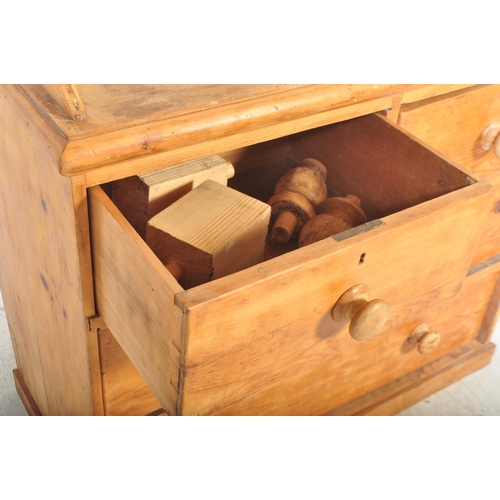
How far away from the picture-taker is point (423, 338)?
1.14 meters

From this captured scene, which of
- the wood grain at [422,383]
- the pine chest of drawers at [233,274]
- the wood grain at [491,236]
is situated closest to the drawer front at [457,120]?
the pine chest of drawers at [233,274]

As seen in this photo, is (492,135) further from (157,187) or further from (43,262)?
(43,262)

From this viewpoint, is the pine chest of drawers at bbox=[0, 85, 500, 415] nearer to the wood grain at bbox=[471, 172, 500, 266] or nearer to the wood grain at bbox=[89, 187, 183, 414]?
the wood grain at bbox=[89, 187, 183, 414]

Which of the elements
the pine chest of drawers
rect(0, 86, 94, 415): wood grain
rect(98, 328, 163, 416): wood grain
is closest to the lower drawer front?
the pine chest of drawers

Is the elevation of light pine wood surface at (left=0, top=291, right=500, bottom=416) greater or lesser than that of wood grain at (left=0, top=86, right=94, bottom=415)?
lesser

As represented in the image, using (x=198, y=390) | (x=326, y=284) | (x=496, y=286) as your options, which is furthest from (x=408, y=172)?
(x=496, y=286)

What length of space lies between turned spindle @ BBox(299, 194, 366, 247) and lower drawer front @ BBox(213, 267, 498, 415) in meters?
0.19

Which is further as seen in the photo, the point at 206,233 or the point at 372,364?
the point at 372,364

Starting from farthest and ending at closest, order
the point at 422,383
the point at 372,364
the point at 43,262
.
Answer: the point at 422,383 < the point at 372,364 < the point at 43,262

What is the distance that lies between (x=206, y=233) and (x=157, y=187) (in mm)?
90

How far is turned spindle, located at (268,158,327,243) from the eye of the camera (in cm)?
89

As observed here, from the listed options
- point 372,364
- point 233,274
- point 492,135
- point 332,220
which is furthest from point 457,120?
Result: point 233,274

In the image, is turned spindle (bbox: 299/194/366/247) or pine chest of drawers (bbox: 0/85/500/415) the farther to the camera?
turned spindle (bbox: 299/194/366/247)

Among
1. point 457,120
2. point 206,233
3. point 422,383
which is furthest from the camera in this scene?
point 422,383
